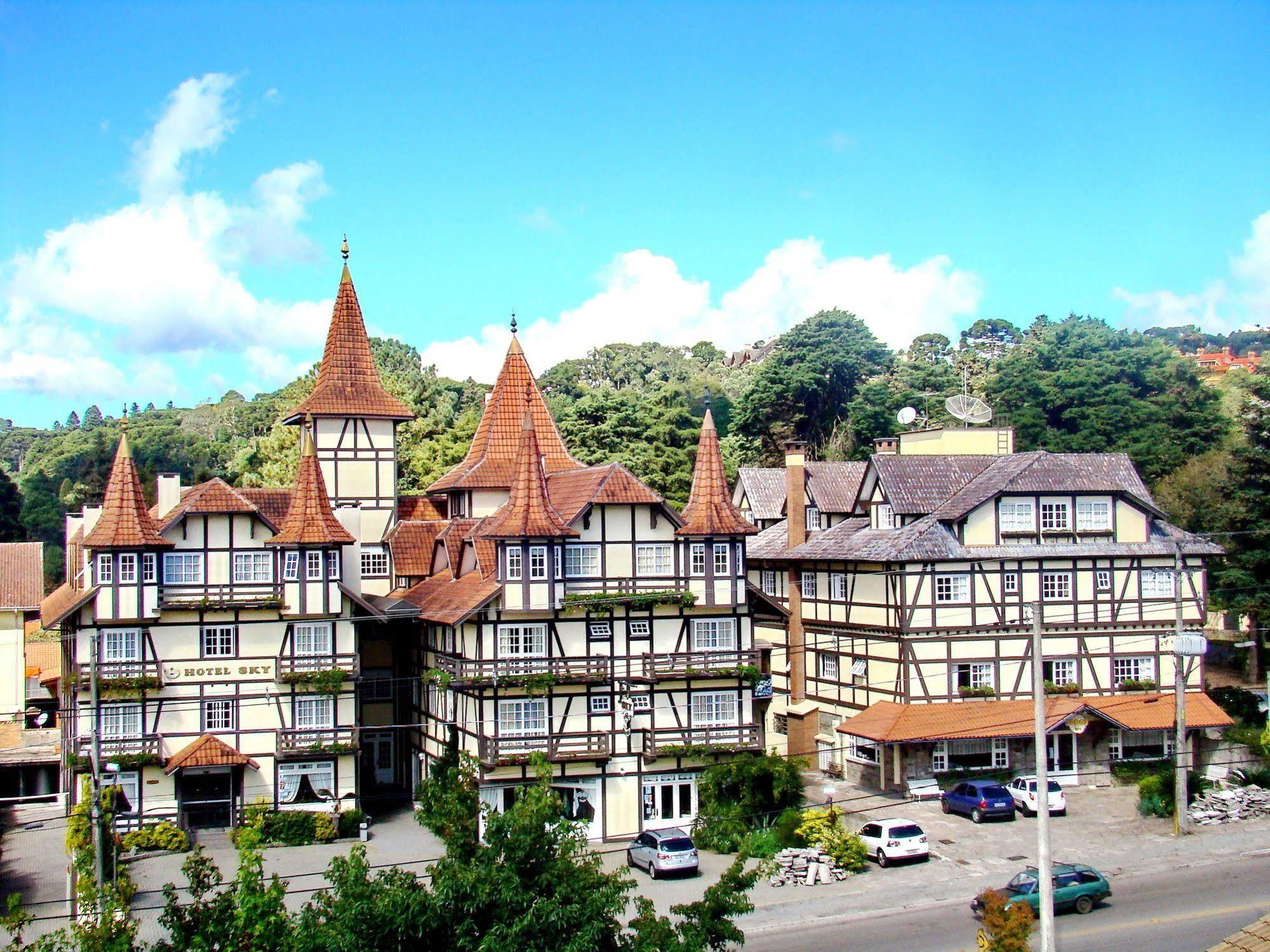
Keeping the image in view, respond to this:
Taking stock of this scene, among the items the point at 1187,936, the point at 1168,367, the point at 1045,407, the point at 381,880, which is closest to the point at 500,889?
the point at 381,880

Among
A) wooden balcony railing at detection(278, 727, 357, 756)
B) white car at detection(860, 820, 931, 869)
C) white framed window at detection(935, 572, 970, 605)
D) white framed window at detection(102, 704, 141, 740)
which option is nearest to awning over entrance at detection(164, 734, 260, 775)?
wooden balcony railing at detection(278, 727, 357, 756)

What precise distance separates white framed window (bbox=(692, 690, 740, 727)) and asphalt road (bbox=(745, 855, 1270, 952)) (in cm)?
964

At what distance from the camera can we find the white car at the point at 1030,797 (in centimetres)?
3853

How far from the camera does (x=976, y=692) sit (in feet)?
136

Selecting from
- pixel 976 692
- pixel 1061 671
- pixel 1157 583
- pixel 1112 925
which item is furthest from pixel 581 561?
pixel 1157 583

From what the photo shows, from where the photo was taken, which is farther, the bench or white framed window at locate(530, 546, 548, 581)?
the bench

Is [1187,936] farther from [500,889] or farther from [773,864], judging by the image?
[500,889]

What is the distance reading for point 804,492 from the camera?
48.8m

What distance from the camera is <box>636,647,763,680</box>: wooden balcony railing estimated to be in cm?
3894

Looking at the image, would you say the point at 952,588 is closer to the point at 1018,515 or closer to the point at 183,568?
the point at 1018,515

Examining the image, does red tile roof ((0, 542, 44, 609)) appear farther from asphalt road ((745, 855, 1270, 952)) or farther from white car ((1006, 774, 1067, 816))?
white car ((1006, 774, 1067, 816))

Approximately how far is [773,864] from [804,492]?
18.2 m

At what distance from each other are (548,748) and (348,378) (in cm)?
1737

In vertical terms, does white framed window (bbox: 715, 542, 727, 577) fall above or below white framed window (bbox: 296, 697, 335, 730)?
above
